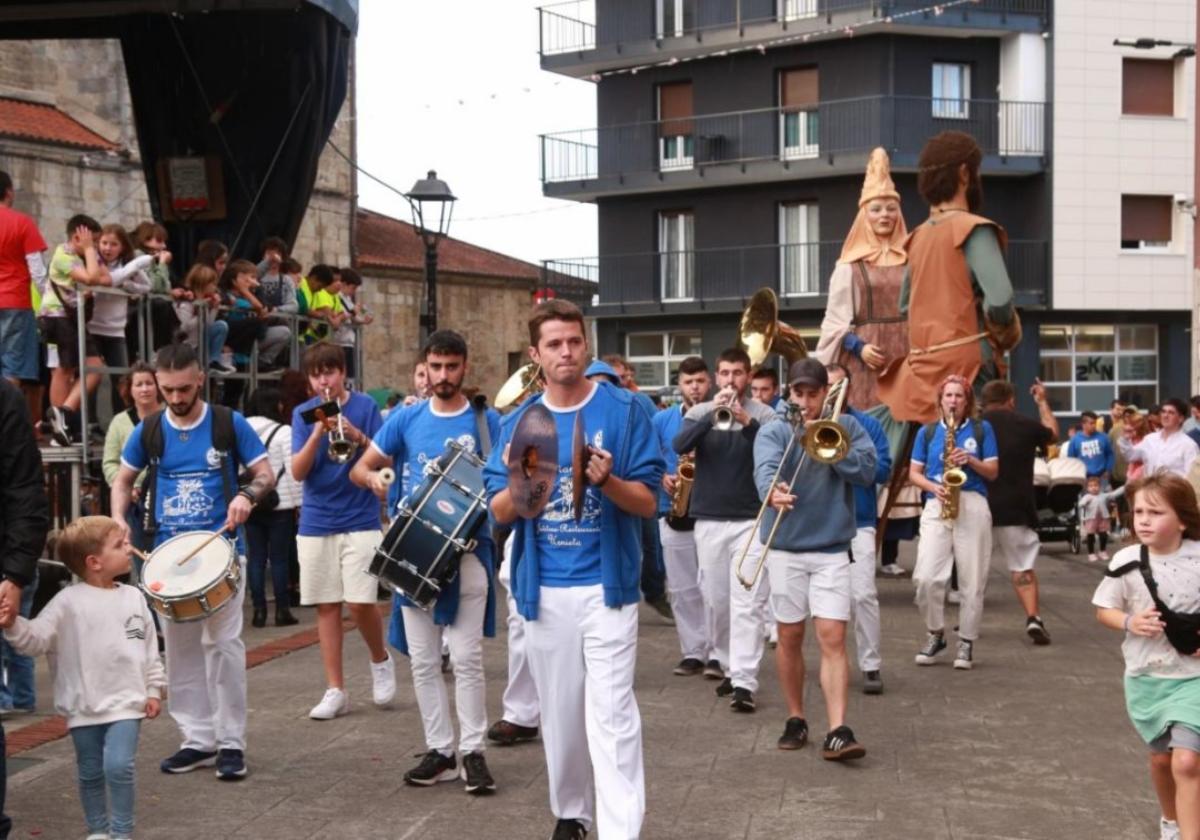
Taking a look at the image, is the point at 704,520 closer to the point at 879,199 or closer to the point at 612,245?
the point at 879,199

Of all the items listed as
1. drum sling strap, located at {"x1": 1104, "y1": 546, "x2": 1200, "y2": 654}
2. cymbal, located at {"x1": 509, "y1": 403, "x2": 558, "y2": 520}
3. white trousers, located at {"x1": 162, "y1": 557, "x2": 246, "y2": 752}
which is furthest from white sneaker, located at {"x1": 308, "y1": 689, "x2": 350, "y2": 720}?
drum sling strap, located at {"x1": 1104, "y1": 546, "x2": 1200, "y2": 654}

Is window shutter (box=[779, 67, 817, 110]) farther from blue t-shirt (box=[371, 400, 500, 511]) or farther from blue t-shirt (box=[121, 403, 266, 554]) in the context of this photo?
blue t-shirt (box=[121, 403, 266, 554])

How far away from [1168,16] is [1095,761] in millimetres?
34604

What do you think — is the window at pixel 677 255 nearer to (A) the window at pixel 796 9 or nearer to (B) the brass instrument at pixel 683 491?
(A) the window at pixel 796 9

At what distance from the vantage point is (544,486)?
18.8 feet

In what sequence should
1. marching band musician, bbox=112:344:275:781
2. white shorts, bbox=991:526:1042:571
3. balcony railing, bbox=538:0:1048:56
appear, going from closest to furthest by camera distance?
marching band musician, bbox=112:344:275:781, white shorts, bbox=991:526:1042:571, balcony railing, bbox=538:0:1048:56

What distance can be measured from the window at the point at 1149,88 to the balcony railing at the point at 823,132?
222 centimetres

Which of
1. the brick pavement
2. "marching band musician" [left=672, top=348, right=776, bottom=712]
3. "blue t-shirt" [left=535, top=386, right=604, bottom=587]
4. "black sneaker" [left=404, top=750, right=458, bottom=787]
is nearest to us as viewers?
"blue t-shirt" [left=535, top=386, right=604, bottom=587]

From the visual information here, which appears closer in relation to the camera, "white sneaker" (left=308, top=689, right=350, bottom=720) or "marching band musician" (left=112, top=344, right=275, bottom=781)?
"marching band musician" (left=112, top=344, right=275, bottom=781)

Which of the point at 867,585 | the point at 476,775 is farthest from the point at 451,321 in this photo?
the point at 476,775

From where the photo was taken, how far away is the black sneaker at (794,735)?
8156mm

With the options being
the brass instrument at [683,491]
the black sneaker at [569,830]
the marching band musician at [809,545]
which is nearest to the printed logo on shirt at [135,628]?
the black sneaker at [569,830]

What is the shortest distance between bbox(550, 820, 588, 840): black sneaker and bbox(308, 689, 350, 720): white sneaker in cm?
313

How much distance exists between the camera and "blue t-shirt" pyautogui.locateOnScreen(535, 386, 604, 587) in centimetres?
596
